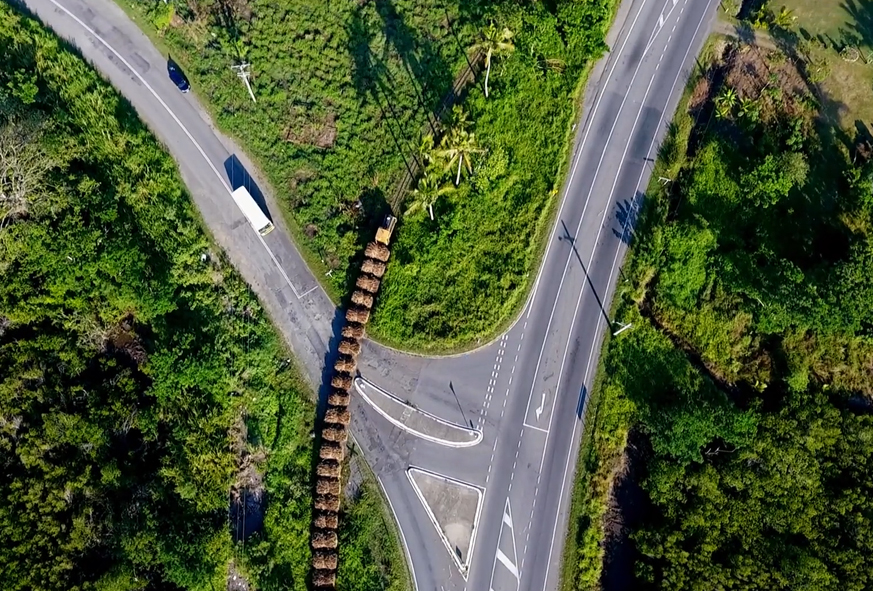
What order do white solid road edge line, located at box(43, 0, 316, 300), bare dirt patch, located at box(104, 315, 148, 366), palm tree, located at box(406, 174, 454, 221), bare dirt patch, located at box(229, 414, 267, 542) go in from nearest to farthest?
bare dirt patch, located at box(229, 414, 267, 542), palm tree, located at box(406, 174, 454, 221), bare dirt patch, located at box(104, 315, 148, 366), white solid road edge line, located at box(43, 0, 316, 300)

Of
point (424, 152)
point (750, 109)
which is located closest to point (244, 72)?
point (424, 152)

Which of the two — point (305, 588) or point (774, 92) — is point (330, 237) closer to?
point (305, 588)

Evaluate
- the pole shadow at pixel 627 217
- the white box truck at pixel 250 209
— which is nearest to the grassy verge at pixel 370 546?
the white box truck at pixel 250 209

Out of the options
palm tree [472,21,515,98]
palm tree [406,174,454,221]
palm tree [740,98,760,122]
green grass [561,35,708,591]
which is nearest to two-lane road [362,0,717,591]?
green grass [561,35,708,591]

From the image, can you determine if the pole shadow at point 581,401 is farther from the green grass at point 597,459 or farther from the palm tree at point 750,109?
the palm tree at point 750,109

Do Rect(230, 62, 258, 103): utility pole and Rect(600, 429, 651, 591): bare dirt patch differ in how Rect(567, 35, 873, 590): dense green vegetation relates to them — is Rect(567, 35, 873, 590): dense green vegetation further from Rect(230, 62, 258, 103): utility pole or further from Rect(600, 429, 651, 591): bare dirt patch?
Rect(230, 62, 258, 103): utility pole

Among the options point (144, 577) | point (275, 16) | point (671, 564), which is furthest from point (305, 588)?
point (275, 16)
